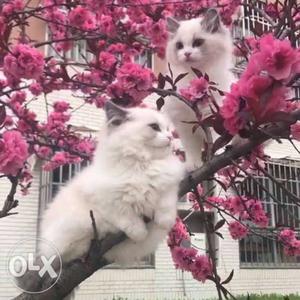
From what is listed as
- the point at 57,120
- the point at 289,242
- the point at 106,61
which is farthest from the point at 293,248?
the point at 57,120

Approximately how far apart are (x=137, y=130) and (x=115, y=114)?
0.13m

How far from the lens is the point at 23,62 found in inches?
83.7

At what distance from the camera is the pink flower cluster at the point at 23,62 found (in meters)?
2.12

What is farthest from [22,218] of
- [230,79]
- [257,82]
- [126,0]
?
[257,82]

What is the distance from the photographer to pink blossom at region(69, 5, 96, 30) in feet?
10.9

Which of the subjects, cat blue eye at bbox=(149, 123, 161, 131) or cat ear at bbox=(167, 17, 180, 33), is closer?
cat blue eye at bbox=(149, 123, 161, 131)

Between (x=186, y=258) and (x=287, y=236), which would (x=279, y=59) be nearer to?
(x=186, y=258)

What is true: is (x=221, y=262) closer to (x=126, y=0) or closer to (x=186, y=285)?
(x=186, y=285)

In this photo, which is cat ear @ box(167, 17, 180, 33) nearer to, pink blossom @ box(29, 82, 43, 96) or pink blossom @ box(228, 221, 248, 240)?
pink blossom @ box(29, 82, 43, 96)

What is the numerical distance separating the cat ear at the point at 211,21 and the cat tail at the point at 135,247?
5.10ft

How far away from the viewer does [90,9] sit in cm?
329

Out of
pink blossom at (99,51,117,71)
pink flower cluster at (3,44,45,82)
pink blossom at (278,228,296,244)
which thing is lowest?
pink blossom at (278,228,296,244)

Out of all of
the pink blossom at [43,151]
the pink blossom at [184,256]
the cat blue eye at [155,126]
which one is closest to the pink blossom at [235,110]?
the cat blue eye at [155,126]

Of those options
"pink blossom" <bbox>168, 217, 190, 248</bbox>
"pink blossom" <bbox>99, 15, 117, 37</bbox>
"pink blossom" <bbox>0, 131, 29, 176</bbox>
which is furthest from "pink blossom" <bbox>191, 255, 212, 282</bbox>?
"pink blossom" <bbox>99, 15, 117, 37</bbox>
